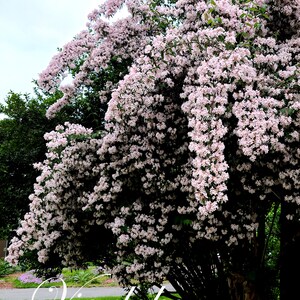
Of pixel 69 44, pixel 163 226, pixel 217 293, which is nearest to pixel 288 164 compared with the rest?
pixel 163 226

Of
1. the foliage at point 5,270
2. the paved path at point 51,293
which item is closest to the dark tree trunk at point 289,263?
the paved path at point 51,293

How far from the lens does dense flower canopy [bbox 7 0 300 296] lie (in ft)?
14.7

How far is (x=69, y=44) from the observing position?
276 inches

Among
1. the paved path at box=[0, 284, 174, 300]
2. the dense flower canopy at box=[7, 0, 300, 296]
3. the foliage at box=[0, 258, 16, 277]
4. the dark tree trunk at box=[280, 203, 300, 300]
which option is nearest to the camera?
the dense flower canopy at box=[7, 0, 300, 296]

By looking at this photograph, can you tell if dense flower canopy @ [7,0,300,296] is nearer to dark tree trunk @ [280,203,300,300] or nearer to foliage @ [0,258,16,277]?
dark tree trunk @ [280,203,300,300]

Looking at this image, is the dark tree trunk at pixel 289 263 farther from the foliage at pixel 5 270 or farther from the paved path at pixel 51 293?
the foliage at pixel 5 270

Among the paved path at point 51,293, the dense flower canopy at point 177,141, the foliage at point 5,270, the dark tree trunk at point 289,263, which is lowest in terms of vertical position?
the paved path at point 51,293

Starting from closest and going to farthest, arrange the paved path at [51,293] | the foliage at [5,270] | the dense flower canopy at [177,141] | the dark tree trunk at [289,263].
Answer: the dense flower canopy at [177,141]
the dark tree trunk at [289,263]
the paved path at [51,293]
the foliage at [5,270]

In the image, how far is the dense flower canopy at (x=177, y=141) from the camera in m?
4.47

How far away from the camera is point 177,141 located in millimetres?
5594

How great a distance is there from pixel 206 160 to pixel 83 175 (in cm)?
240

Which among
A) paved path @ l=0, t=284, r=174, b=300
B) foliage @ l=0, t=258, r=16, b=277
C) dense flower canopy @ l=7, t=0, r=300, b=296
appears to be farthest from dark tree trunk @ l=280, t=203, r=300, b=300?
foliage @ l=0, t=258, r=16, b=277

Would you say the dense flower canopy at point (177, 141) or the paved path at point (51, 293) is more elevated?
the dense flower canopy at point (177, 141)

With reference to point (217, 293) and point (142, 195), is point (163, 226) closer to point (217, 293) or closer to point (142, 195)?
point (142, 195)
